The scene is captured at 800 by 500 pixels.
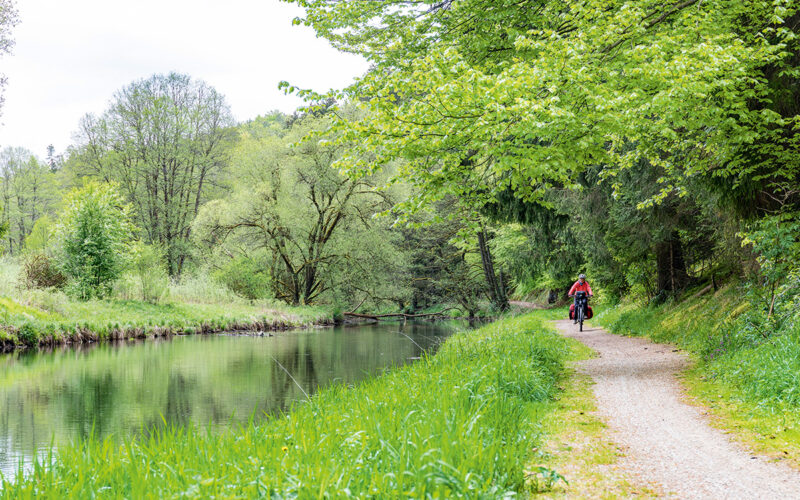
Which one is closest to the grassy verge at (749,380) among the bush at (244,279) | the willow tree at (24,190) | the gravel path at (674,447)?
the gravel path at (674,447)

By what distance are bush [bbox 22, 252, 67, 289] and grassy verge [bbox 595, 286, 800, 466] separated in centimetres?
2151

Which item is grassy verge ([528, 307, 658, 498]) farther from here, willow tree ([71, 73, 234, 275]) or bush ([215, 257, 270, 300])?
willow tree ([71, 73, 234, 275])

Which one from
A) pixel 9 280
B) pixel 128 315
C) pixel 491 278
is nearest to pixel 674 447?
pixel 128 315

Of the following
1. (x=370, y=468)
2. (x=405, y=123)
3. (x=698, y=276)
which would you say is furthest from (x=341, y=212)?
(x=370, y=468)

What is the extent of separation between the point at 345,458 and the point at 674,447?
8.57 feet

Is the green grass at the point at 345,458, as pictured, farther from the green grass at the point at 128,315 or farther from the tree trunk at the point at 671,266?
the green grass at the point at 128,315

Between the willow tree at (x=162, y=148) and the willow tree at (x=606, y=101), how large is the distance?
3171 cm

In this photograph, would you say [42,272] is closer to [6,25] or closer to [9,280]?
[9,280]

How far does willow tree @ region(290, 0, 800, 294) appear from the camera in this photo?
6750 mm

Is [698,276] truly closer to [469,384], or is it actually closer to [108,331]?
[469,384]

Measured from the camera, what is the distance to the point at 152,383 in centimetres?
1070

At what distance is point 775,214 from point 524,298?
39.2 meters

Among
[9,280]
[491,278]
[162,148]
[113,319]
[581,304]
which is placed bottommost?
[113,319]

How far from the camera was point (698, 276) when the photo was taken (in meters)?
16.4
